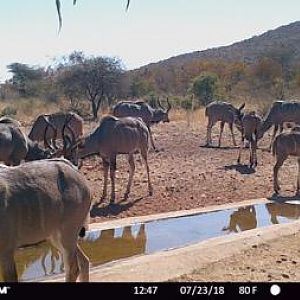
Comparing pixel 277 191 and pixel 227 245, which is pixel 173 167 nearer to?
pixel 277 191

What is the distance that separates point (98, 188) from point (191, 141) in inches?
383

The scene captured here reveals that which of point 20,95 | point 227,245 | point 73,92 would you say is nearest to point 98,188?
point 227,245

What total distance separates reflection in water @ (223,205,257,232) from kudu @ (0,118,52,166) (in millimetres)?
4193

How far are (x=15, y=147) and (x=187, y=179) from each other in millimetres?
4654

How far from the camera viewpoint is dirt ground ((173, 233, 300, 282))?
7.87 metres

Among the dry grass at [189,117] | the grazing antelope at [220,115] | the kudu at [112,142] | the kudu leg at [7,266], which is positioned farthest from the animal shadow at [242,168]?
the kudu leg at [7,266]

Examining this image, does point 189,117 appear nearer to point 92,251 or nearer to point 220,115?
point 220,115

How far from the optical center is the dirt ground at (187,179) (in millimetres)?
14070

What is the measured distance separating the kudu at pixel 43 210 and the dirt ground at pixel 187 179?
509 centimetres

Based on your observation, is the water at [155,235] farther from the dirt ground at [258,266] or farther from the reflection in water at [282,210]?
the dirt ground at [258,266]

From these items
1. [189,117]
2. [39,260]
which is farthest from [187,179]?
[189,117]

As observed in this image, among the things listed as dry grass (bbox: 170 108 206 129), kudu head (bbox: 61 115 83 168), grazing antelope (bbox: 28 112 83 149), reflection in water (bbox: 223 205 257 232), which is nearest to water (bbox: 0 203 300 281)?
reflection in water (bbox: 223 205 257 232)

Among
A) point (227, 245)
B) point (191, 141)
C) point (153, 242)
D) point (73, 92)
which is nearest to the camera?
point (227, 245)

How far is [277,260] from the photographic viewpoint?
8.66 m
